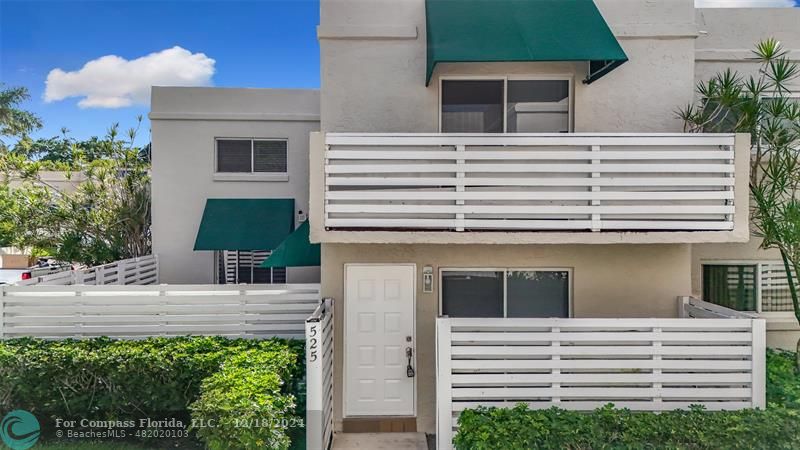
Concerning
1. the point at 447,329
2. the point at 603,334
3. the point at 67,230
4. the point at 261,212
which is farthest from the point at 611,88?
the point at 67,230

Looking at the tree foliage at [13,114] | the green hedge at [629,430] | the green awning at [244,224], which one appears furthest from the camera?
the tree foliage at [13,114]

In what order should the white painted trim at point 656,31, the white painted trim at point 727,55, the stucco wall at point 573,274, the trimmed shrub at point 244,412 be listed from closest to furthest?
the trimmed shrub at point 244,412 → the white painted trim at point 656,31 → the stucco wall at point 573,274 → the white painted trim at point 727,55

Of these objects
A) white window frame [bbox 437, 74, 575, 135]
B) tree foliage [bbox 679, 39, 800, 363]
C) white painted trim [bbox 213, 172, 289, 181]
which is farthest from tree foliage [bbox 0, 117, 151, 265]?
tree foliage [bbox 679, 39, 800, 363]

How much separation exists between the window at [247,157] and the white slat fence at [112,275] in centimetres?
290

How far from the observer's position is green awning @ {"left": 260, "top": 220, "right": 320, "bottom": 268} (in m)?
7.20

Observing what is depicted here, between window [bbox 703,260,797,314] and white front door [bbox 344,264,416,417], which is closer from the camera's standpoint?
white front door [bbox 344,264,416,417]

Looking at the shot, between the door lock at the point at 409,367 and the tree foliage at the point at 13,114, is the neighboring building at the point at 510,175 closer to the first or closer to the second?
the door lock at the point at 409,367

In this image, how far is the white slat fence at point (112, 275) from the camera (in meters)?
8.30

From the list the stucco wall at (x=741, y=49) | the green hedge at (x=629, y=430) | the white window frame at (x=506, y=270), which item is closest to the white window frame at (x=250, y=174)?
the white window frame at (x=506, y=270)

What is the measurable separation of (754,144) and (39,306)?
1180 centimetres

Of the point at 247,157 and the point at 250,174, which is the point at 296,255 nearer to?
the point at 250,174

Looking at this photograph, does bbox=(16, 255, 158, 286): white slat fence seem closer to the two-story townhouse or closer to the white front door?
the two-story townhouse

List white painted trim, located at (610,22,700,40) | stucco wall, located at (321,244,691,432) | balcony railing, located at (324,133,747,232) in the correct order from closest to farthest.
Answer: balcony railing, located at (324,133,747,232) → white painted trim, located at (610,22,700,40) → stucco wall, located at (321,244,691,432)

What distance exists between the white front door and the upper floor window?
2.45 m
